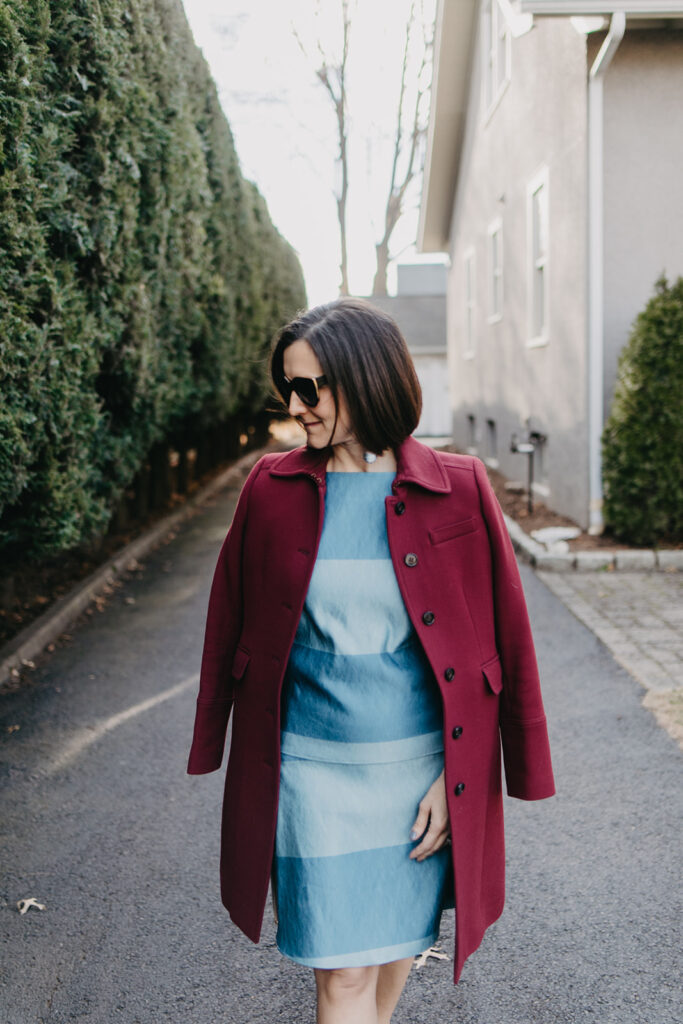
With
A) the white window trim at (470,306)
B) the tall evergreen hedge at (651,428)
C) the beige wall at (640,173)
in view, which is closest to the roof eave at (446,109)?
the white window trim at (470,306)

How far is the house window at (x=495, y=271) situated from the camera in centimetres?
1405

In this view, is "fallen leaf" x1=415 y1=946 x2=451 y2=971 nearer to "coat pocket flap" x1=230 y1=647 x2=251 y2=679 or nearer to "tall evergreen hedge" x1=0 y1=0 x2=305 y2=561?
"coat pocket flap" x1=230 y1=647 x2=251 y2=679

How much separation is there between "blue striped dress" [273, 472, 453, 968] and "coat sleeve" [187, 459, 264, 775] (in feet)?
0.85

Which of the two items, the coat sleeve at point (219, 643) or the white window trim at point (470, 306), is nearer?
the coat sleeve at point (219, 643)

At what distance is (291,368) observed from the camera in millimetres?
2053

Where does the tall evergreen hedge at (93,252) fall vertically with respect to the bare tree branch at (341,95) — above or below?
below

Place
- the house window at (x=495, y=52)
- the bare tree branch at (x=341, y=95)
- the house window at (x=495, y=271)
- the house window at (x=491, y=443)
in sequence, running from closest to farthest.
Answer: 1. the house window at (x=495, y=52)
2. the house window at (x=495, y=271)
3. the house window at (x=491, y=443)
4. the bare tree branch at (x=341, y=95)

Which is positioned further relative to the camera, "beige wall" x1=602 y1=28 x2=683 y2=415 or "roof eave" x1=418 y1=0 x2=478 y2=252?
"roof eave" x1=418 y1=0 x2=478 y2=252

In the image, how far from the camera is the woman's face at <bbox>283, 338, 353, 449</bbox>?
79.7 inches

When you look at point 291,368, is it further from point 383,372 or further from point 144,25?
point 144,25

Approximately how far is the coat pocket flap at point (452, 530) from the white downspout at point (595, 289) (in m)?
7.46

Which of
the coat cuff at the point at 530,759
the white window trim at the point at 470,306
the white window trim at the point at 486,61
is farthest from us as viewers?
the white window trim at the point at 470,306

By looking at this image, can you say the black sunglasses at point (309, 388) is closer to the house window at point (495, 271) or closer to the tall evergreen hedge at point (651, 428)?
the tall evergreen hedge at point (651, 428)

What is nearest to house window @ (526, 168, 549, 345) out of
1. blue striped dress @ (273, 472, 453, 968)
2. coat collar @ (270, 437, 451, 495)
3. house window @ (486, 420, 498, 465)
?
house window @ (486, 420, 498, 465)
